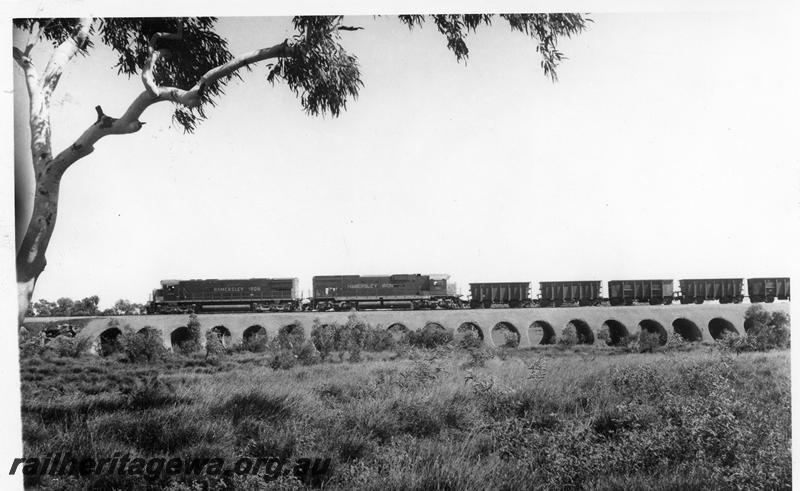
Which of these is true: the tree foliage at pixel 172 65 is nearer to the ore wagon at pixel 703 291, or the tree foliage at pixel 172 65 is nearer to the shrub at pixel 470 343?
the shrub at pixel 470 343

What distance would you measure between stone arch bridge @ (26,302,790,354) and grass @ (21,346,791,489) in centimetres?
732

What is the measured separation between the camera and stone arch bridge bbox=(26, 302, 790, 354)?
15.1 metres

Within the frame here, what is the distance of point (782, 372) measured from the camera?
291 inches

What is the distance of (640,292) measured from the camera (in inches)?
553

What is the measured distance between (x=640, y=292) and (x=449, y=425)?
34.4 ft

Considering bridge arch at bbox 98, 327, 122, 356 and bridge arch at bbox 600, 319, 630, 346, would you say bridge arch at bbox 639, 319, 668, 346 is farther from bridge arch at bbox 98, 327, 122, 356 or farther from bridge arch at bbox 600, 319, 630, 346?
bridge arch at bbox 98, 327, 122, 356

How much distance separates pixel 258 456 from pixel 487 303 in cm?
1489

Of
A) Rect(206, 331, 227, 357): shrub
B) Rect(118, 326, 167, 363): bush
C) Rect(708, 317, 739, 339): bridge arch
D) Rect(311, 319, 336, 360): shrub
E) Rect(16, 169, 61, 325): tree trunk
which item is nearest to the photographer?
Rect(16, 169, 61, 325): tree trunk

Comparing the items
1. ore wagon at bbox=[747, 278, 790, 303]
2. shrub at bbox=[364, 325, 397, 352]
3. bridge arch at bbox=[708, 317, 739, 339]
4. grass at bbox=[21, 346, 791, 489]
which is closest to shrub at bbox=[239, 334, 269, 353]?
shrub at bbox=[364, 325, 397, 352]

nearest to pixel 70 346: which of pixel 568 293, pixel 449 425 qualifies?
pixel 449 425

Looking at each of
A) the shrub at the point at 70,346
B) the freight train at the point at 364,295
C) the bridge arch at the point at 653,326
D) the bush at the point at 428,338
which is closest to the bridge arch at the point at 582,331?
the freight train at the point at 364,295

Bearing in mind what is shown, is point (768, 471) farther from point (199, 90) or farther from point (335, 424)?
point (199, 90)

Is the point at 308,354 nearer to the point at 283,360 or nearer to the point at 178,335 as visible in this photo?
the point at 283,360

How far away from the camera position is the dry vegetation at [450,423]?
5.39 metres
